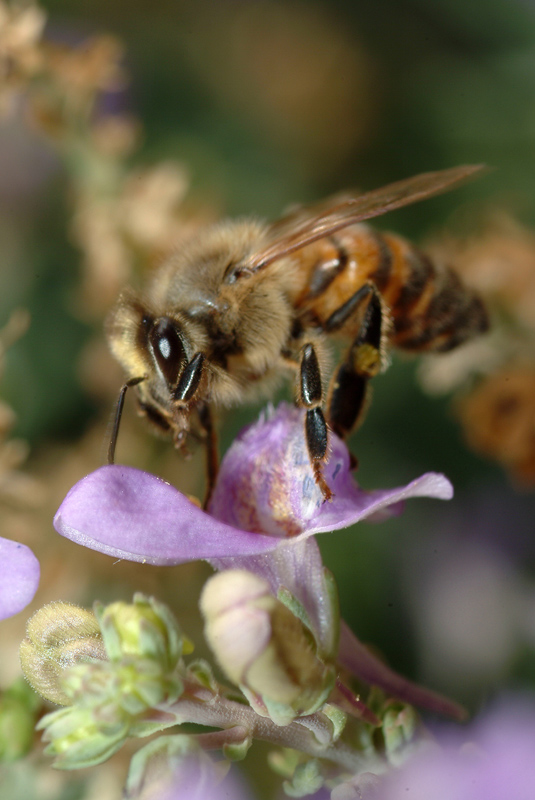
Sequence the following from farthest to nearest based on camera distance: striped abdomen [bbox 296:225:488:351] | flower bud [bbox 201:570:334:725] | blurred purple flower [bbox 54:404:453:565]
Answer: striped abdomen [bbox 296:225:488:351] < blurred purple flower [bbox 54:404:453:565] < flower bud [bbox 201:570:334:725]

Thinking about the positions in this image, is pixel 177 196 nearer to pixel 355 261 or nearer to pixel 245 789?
pixel 355 261

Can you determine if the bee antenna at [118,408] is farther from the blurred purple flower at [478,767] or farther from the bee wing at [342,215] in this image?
the blurred purple flower at [478,767]

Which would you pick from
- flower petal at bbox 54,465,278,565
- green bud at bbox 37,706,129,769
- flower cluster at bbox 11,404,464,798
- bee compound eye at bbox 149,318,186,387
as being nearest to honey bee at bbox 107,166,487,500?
bee compound eye at bbox 149,318,186,387

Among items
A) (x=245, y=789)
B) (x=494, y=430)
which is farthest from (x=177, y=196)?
(x=245, y=789)

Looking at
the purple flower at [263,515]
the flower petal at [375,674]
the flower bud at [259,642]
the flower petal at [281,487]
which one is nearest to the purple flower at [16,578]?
the purple flower at [263,515]

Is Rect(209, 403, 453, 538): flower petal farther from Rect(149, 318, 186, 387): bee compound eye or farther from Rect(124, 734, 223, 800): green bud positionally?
Rect(124, 734, 223, 800): green bud

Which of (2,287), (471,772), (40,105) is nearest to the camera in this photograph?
(471,772)

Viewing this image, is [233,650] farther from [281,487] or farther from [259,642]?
[281,487]
